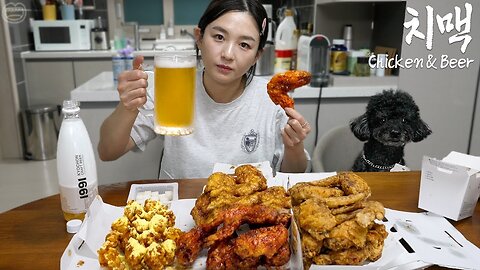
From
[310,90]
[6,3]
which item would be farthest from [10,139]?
[310,90]

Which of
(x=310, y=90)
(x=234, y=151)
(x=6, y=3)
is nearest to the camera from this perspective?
(x=234, y=151)

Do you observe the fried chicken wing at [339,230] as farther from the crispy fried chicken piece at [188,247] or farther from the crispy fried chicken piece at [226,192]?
the crispy fried chicken piece at [188,247]

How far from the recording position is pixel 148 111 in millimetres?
1232

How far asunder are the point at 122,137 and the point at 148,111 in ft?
0.47

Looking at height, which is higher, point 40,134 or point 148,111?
point 148,111

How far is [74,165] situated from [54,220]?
167 mm

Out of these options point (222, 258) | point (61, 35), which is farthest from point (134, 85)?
point (61, 35)

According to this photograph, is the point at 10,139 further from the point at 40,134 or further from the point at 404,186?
the point at 404,186

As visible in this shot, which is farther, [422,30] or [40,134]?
[40,134]

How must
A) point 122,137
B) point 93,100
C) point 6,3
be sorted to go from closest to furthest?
point 122,137 → point 93,100 → point 6,3

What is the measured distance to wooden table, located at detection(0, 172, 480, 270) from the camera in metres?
0.82

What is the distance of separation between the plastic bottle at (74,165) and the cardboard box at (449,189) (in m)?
0.86

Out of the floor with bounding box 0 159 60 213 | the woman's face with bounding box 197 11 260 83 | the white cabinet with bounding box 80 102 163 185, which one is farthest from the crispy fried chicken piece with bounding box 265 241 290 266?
the floor with bounding box 0 159 60 213

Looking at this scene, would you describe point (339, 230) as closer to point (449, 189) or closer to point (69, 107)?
point (449, 189)
